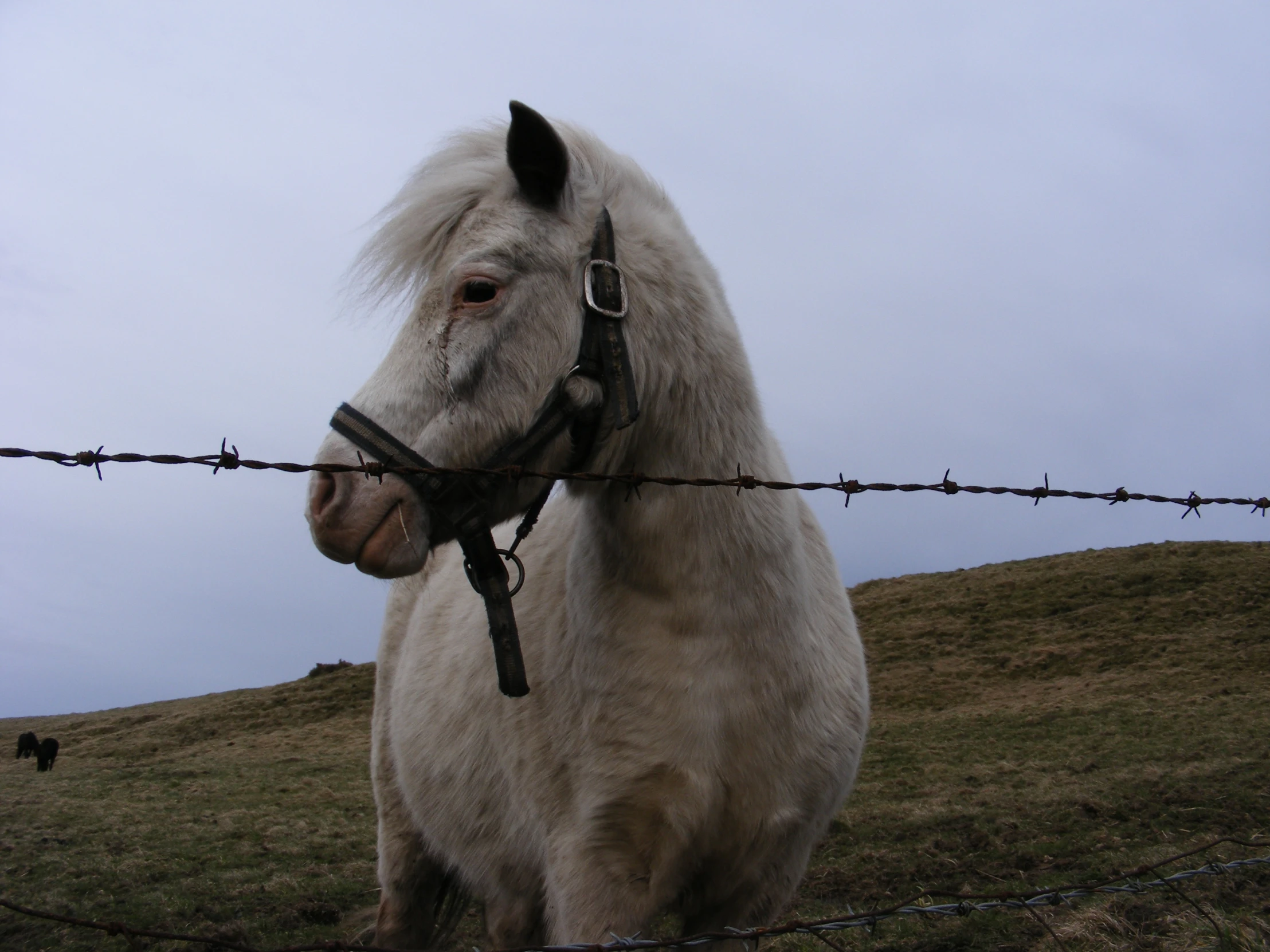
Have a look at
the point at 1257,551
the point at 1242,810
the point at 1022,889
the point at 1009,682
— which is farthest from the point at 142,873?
the point at 1257,551

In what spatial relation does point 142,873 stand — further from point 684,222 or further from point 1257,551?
point 1257,551

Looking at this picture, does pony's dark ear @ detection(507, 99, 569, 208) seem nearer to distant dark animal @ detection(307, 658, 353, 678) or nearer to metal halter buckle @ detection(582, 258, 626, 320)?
metal halter buckle @ detection(582, 258, 626, 320)

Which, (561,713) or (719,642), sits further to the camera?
(561,713)

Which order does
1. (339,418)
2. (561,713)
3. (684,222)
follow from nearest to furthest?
1. (339,418)
2. (561,713)
3. (684,222)

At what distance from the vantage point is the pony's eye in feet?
8.55

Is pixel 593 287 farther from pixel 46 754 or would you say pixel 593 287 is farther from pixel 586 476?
pixel 46 754

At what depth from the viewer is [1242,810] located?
825 centimetres

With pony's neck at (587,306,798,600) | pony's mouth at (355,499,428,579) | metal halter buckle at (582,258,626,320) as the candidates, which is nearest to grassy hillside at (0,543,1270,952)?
pony's neck at (587,306,798,600)

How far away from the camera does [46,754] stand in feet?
69.9

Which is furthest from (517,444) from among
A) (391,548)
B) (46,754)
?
(46,754)

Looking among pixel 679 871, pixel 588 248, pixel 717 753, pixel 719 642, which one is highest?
pixel 588 248

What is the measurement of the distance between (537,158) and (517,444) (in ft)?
2.77

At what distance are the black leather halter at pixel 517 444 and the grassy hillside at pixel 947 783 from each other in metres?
2.83

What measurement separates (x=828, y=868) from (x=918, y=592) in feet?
71.6
